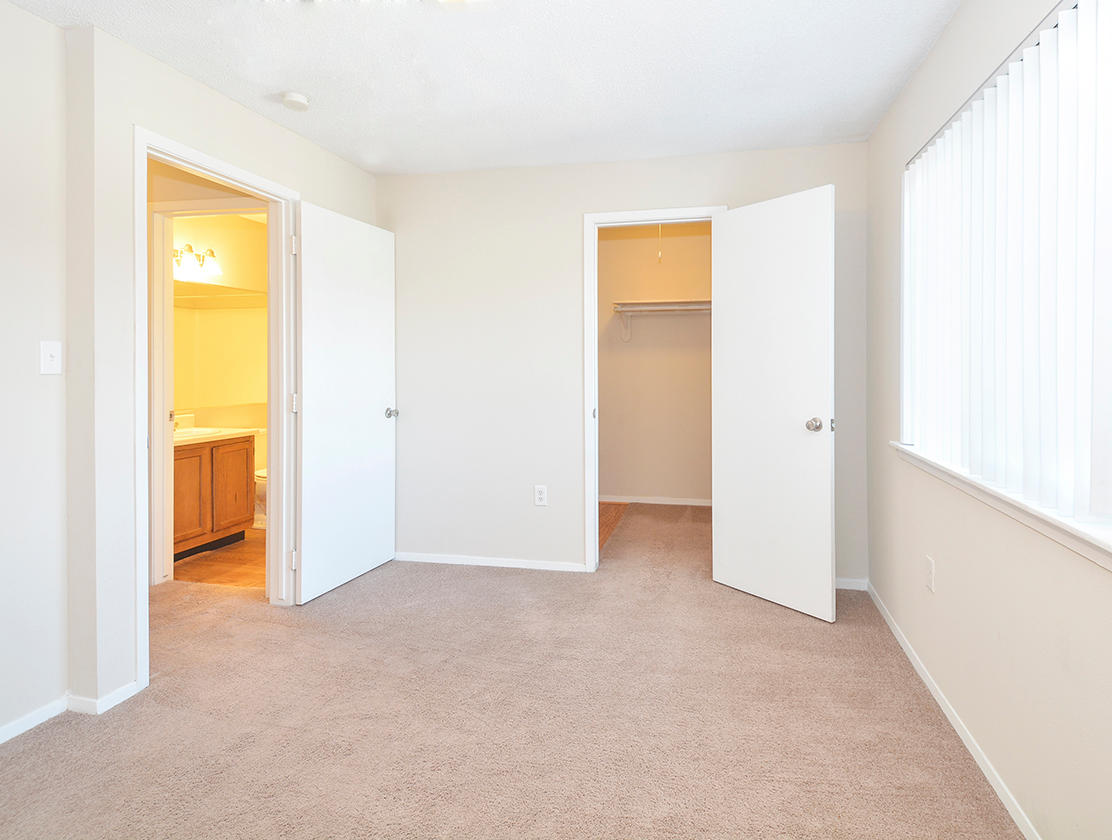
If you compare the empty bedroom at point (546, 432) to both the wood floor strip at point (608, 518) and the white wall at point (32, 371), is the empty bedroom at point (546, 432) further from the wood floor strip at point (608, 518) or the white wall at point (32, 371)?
the wood floor strip at point (608, 518)

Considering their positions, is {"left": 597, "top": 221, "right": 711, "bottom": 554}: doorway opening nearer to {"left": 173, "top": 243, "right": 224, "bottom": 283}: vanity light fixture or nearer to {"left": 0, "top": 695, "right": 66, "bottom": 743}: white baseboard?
{"left": 173, "top": 243, "right": 224, "bottom": 283}: vanity light fixture

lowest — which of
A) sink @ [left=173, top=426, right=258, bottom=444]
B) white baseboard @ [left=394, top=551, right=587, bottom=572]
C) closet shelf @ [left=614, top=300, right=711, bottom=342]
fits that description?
white baseboard @ [left=394, top=551, right=587, bottom=572]

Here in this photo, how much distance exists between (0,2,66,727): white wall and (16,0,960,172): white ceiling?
20cm

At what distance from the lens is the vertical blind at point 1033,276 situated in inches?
57.8

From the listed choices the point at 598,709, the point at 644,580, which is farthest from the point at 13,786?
the point at 644,580

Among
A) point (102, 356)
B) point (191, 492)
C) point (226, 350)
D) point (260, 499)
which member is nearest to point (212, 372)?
point (226, 350)

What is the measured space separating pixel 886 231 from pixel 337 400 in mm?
2838

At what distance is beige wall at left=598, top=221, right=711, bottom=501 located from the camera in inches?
247

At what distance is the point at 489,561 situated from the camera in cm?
430

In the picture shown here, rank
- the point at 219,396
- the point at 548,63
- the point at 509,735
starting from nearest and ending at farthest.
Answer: the point at 509,735 → the point at 548,63 → the point at 219,396

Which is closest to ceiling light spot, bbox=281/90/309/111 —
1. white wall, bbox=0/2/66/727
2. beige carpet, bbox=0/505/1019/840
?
white wall, bbox=0/2/66/727

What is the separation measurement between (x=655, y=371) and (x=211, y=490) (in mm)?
3740

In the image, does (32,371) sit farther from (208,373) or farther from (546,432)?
(208,373)

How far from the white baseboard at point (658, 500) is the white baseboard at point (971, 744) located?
10.4ft
